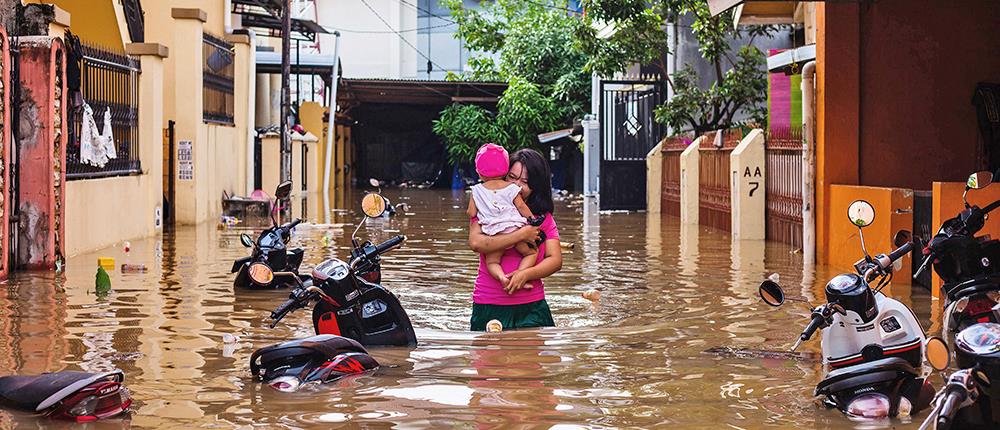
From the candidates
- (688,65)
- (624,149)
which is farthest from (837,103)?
(624,149)

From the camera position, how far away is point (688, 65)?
3014 cm

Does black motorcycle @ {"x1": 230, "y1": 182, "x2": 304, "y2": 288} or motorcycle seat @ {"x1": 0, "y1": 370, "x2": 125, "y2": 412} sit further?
black motorcycle @ {"x1": 230, "y1": 182, "x2": 304, "y2": 288}

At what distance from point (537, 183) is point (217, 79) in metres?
18.2

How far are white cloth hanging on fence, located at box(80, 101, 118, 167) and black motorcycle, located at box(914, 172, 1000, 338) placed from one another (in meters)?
11.1

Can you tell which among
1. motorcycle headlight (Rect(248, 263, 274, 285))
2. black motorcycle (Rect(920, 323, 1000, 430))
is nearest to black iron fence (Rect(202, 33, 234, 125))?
motorcycle headlight (Rect(248, 263, 274, 285))

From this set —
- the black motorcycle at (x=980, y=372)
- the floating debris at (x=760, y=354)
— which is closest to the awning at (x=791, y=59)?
the floating debris at (x=760, y=354)

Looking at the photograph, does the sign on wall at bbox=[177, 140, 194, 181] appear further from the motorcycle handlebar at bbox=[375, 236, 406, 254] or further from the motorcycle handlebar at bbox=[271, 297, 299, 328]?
the motorcycle handlebar at bbox=[271, 297, 299, 328]

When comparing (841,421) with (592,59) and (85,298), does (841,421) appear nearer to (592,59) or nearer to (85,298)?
(85,298)

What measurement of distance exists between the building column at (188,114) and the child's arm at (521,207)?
15528 mm

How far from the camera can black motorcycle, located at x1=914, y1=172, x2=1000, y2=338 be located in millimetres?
7383

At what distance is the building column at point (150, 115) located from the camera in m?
19.3

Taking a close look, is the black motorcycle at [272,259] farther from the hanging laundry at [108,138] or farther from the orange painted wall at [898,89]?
the orange painted wall at [898,89]

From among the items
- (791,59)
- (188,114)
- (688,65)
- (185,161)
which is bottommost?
(185,161)

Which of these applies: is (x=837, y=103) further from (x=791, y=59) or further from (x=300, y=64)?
(x=300, y=64)
